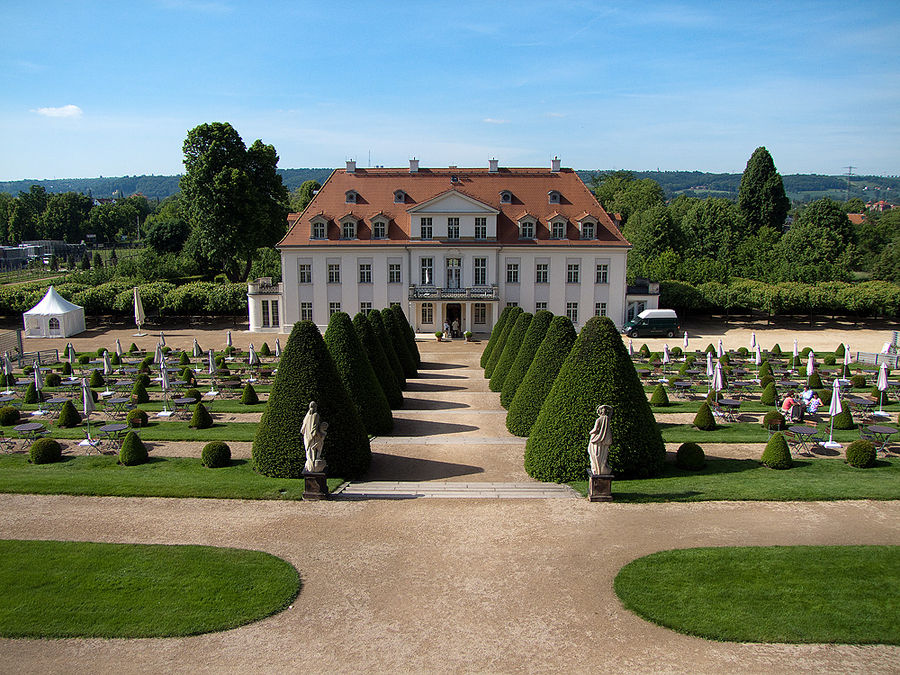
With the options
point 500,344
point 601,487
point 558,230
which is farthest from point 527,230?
point 601,487

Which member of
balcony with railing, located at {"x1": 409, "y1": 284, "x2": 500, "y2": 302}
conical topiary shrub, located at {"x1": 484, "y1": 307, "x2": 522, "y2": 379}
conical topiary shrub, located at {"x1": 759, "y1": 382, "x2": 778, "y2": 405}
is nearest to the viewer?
conical topiary shrub, located at {"x1": 759, "y1": 382, "x2": 778, "y2": 405}

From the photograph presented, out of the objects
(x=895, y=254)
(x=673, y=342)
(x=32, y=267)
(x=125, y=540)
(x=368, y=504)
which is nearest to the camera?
(x=125, y=540)

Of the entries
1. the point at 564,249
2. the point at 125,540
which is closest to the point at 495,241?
the point at 564,249

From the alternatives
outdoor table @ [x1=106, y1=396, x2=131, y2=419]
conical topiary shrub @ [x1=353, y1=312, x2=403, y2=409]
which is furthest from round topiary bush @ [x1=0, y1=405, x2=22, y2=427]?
conical topiary shrub @ [x1=353, y1=312, x2=403, y2=409]

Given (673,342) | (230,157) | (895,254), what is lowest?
(673,342)

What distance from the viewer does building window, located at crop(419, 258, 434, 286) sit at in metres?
52.4

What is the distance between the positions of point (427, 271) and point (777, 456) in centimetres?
3741

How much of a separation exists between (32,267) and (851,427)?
375 feet

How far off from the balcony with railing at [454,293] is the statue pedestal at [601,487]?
120ft

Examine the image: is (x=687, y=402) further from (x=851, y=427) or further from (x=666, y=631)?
(x=666, y=631)

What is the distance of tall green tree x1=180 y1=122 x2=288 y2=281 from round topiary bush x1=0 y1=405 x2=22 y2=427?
122 feet

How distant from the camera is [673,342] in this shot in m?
49.4

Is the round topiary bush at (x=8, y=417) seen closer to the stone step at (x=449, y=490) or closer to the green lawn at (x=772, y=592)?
the stone step at (x=449, y=490)

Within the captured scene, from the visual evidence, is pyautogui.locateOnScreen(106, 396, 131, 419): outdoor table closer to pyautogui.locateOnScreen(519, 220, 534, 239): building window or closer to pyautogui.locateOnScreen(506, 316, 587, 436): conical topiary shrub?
pyautogui.locateOnScreen(506, 316, 587, 436): conical topiary shrub
